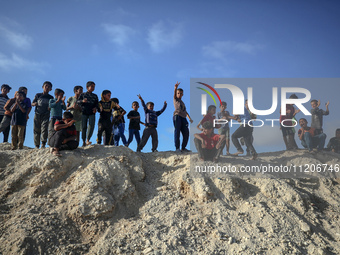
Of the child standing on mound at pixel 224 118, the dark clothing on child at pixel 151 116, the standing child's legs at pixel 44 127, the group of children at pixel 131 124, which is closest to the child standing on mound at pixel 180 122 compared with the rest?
the group of children at pixel 131 124

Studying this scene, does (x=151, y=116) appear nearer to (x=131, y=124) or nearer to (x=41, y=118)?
(x=131, y=124)

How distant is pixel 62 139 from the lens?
255 inches

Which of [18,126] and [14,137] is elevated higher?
[18,126]

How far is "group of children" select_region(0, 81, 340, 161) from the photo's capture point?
24.5 feet

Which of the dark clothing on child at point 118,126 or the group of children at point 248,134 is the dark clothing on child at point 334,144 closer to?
the group of children at point 248,134

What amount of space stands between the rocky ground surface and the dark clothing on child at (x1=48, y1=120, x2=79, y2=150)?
0.21m

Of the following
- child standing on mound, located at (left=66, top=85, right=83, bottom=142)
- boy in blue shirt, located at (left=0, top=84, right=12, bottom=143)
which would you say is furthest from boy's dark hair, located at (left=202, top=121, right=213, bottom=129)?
boy in blue shirt, located at (left=0, top=84, right=12, bottom=143)

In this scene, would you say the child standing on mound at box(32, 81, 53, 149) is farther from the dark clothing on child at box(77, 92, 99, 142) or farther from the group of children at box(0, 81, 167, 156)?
the dark clothing on child at box(77, 92, 99, 142)

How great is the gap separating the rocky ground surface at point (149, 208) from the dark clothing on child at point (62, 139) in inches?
8.4

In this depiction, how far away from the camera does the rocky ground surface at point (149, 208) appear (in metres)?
4.63

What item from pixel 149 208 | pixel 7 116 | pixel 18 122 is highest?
pixel 7 116

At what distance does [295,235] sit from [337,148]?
4.59 metres

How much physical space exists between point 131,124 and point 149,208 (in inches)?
140

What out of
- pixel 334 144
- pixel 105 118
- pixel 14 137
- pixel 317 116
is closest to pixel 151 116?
pixel 105 118
